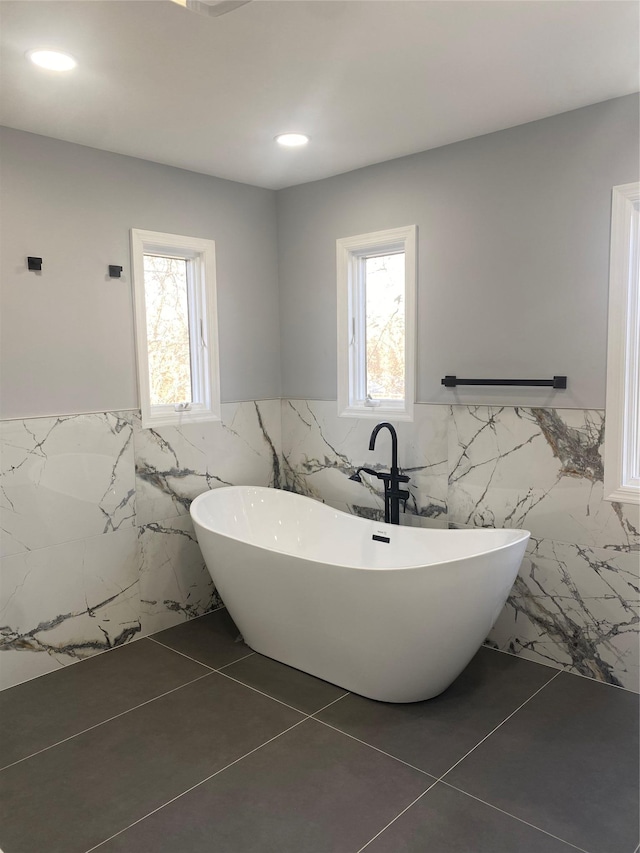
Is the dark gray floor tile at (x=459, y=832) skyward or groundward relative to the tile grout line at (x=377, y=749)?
groundward

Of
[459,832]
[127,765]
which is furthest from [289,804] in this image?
[127,765]

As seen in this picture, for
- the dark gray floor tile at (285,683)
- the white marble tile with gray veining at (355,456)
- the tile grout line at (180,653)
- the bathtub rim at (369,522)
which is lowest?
the tile grout line at (180,653)

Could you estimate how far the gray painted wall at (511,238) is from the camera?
2895 millimetres

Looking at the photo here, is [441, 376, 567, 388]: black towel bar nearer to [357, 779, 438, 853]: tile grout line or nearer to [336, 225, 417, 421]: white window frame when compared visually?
[336, 225, 417, 421]: white window frame

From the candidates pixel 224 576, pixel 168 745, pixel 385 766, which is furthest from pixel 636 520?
pixel 168 745

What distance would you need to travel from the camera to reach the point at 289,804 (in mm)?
2248

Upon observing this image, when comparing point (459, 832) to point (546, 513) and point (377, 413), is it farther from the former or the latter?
point (377, 413)

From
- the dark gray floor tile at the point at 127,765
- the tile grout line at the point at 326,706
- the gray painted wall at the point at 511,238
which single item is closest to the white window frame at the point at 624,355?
the gray painted wall at the point at 511,238

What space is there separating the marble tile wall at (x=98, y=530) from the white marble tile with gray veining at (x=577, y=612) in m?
1.86

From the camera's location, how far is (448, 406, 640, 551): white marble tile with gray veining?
9.69ft

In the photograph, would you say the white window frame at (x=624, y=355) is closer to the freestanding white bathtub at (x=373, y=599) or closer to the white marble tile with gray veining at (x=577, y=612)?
the white marble tile with gray veining at (x=577, y=612)

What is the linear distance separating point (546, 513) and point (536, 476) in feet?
0.60

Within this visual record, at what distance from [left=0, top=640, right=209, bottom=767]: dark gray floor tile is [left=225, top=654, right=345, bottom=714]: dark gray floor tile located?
0.22 metres

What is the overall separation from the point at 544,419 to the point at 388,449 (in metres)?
0.97
